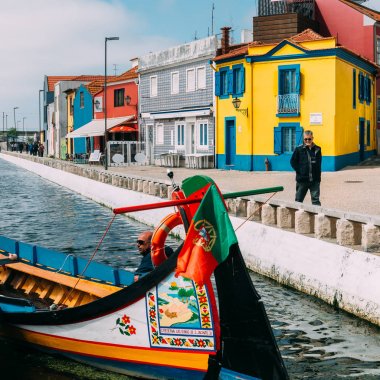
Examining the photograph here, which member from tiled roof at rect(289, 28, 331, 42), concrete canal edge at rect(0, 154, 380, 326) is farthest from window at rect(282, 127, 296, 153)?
concrete canal edge at rect(0, 154, 380, 326)

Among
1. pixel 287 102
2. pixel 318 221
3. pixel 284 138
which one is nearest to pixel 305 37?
pixel 287 102

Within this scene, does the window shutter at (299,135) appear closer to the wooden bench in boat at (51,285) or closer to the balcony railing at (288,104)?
the balcony railing at (288,104)

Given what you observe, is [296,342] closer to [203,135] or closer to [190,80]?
[203,135]

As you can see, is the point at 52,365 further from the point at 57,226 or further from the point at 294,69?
the point at 294,69

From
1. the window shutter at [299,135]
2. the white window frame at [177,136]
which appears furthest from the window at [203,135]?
the window shutter at [299,135]

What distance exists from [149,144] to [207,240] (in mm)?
40019

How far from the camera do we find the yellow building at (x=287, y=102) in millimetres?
33656

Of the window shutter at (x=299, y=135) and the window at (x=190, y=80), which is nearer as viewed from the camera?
the window shutter at (x=299, y=135)

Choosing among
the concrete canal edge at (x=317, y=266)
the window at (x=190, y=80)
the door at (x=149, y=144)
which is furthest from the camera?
the door at (x=149, y=144)

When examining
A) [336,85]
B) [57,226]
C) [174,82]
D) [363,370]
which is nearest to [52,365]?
[363,370]

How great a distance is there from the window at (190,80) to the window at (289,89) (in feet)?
27.1

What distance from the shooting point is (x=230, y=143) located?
38.3 meters

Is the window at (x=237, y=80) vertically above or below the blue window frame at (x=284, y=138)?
above

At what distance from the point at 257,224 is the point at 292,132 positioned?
67.8ft
